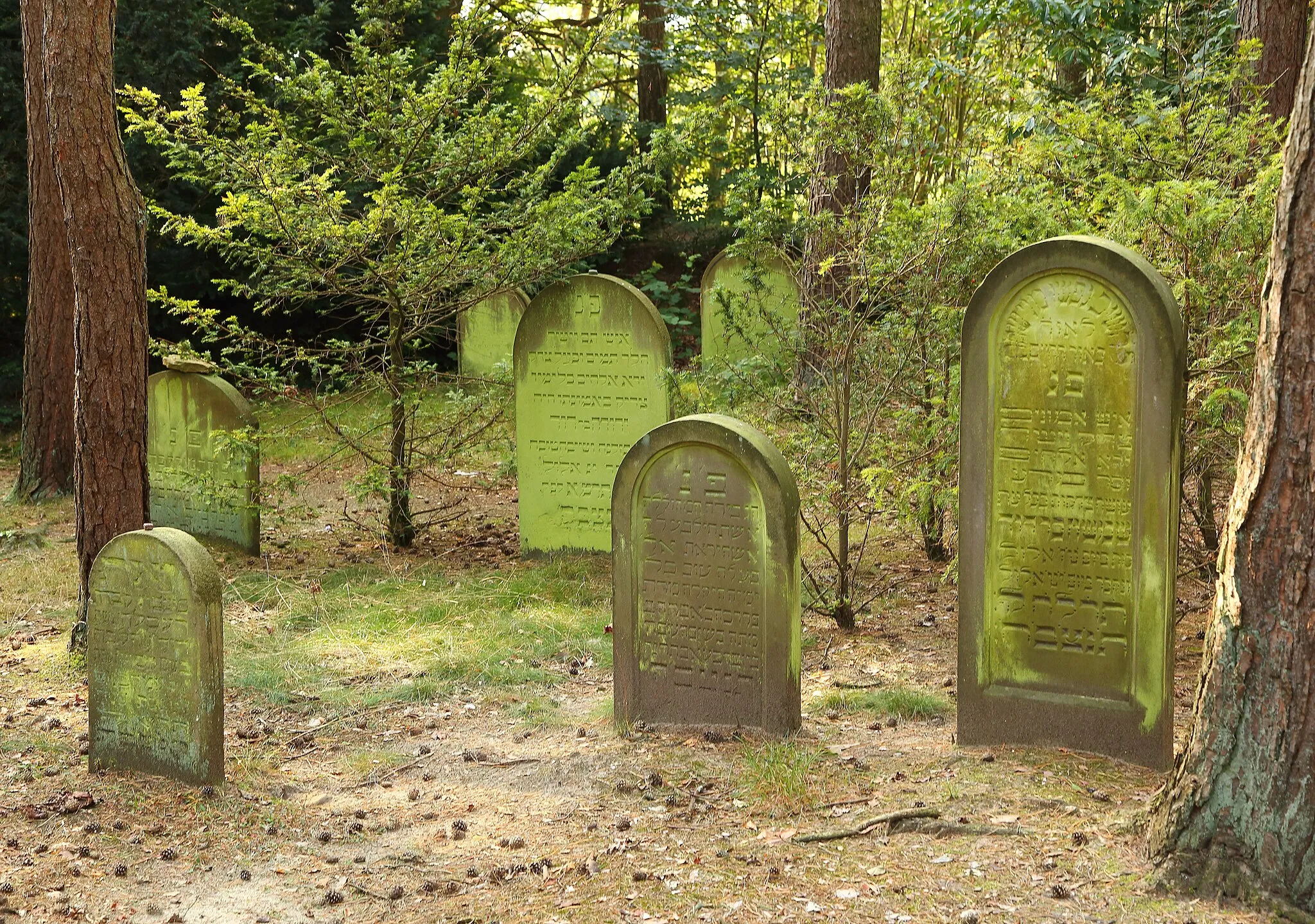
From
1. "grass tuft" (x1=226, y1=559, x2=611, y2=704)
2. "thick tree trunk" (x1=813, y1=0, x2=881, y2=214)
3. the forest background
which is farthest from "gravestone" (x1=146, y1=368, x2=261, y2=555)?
"thick tree trunk" (x1=813, y1=0, x2=881, y2=214)

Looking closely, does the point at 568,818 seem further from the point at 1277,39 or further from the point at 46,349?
the point at 46,349

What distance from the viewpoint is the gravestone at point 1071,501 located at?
15.7ft

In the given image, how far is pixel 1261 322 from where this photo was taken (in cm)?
383

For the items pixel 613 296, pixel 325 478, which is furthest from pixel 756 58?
pixel 613 296

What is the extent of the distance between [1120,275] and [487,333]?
897 centimetres

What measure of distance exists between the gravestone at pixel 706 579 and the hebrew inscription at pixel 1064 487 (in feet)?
2.89

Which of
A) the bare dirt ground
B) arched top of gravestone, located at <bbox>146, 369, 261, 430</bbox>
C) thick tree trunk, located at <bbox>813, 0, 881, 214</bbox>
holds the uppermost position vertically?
thick tree trunk, located at <bbox>813, 0, 881, 214</bbox>

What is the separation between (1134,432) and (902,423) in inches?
86.2

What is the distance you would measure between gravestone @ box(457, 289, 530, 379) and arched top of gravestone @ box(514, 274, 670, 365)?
13.5 feet

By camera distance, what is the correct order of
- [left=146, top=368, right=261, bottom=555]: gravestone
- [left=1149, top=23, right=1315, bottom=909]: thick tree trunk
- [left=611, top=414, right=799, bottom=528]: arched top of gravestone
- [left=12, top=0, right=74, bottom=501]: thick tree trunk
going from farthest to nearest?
[left=12, top=0, right=74, bottom=501]: thick tree trunk < [left=146, top=368, right=261, bottom=555]: gravestone < [left=611, top=414, right=799, bottom=528]: arched top of gravestone < [left=1149, top=23, right=1315, bottom=909]: thick tree trunk

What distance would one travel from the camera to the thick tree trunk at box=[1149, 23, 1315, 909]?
11.9 ft

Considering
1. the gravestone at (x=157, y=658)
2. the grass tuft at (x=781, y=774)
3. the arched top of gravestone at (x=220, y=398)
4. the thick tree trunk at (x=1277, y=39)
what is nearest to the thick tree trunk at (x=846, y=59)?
the thick tree trunk at (x=1277, y=39)

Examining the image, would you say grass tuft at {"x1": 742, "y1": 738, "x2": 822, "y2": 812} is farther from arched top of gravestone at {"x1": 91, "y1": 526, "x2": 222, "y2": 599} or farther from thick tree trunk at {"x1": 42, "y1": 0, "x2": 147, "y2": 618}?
thick tree trunk at {"x1": 42, "y1": 0, "x2": 147, "y2": 618}

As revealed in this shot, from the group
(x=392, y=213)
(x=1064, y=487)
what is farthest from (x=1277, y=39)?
(x=392, y=213)
